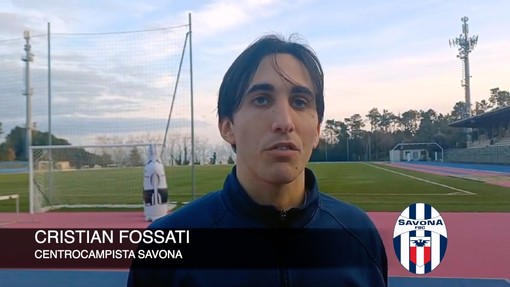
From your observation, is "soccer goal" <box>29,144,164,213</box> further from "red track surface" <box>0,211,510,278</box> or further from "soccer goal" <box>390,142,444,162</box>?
"soccer goal" <box>390,142,444,162</box>

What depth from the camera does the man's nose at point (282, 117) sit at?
896mm

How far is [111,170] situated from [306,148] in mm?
3861

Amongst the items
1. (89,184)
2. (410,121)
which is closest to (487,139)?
(410,121)

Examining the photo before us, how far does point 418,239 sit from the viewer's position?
63.2 inches

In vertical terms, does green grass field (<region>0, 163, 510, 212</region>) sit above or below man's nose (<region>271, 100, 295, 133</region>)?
below

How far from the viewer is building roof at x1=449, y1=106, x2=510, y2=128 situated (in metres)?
2.19

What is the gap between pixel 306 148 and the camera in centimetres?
93

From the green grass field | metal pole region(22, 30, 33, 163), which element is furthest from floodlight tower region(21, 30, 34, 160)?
the green grass field

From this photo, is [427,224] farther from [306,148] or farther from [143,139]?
[143,139]

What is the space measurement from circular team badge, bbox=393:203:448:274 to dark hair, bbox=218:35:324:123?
2.78 feet

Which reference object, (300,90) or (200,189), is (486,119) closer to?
(300,90)

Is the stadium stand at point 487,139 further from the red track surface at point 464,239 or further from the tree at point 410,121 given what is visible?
the red track surface at point 464,239

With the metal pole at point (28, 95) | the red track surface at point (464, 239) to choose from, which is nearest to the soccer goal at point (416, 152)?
the red track surface at point (464, 239)

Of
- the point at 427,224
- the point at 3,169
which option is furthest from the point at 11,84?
the point at 427,224
